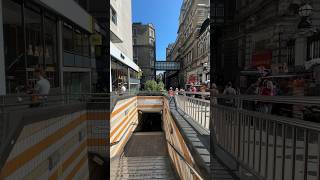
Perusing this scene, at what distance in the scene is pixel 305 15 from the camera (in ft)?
4.84

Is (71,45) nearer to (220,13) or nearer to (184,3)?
(220,13)

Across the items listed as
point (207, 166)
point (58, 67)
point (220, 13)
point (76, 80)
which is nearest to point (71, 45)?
point (76, 80)

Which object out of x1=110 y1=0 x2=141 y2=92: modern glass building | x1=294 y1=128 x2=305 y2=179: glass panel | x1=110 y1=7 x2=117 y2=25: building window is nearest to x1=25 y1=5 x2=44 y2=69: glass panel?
x1=110 y1=0 x2=141 y2=92: modern glass building

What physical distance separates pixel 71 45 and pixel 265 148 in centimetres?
158

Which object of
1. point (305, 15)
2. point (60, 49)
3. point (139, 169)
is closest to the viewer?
Result: point (305, 15)

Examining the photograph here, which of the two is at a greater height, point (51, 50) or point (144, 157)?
point (51, 50)

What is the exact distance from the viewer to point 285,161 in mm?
1729

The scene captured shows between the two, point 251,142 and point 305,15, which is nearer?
point 305,15

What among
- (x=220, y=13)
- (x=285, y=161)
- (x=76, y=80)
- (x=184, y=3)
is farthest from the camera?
(x=184, y=3)

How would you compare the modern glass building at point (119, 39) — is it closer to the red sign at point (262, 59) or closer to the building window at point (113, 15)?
the building window at point (113, 15)

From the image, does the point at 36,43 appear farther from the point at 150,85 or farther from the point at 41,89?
the point at 150,85

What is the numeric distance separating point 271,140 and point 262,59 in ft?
1.66

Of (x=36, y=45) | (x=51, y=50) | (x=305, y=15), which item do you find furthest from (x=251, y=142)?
(x=36, y=45)

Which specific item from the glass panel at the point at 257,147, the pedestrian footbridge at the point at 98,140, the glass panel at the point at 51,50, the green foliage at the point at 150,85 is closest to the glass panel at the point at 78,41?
the pedestrian footbridge at the point at 98,140
